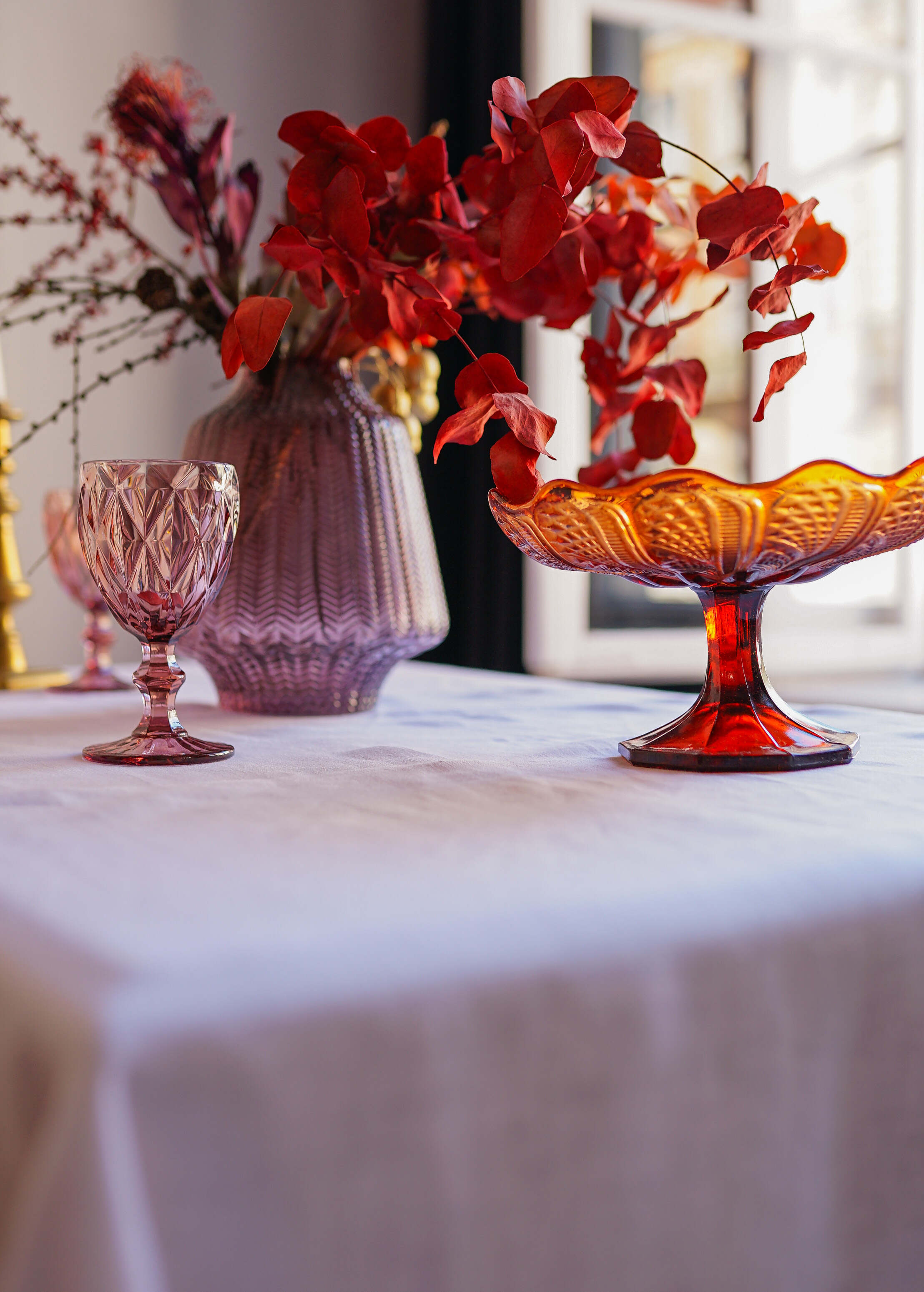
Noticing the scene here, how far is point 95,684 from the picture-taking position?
1148mm

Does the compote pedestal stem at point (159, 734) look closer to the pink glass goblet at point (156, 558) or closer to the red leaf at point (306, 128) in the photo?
the pink glass goblet at point (156, 558)

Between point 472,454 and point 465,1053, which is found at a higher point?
point 472,454

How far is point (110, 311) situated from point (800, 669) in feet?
5.07

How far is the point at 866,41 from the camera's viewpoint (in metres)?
2.73

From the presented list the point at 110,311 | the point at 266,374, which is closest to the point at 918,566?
the point at 110,311

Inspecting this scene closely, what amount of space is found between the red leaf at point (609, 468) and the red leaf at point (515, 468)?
0.78 ft

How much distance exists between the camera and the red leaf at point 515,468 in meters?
0.62

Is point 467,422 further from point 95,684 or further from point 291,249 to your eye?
point 95,684

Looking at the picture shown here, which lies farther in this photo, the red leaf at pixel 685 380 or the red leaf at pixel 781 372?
the red leaf at pixel 685 380

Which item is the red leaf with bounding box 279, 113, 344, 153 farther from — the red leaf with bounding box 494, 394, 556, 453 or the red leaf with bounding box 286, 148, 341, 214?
the red leaf with bounding box 494, 394, 556, 453

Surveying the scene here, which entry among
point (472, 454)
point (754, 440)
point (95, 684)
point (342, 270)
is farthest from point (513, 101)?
point (754, 440)

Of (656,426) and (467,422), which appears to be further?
(656,426)

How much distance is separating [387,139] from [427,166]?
36mm

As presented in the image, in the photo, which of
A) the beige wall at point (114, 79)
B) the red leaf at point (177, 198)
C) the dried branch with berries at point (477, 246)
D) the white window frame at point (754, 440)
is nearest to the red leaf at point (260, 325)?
the dried branch with berries at point (477, 246)
